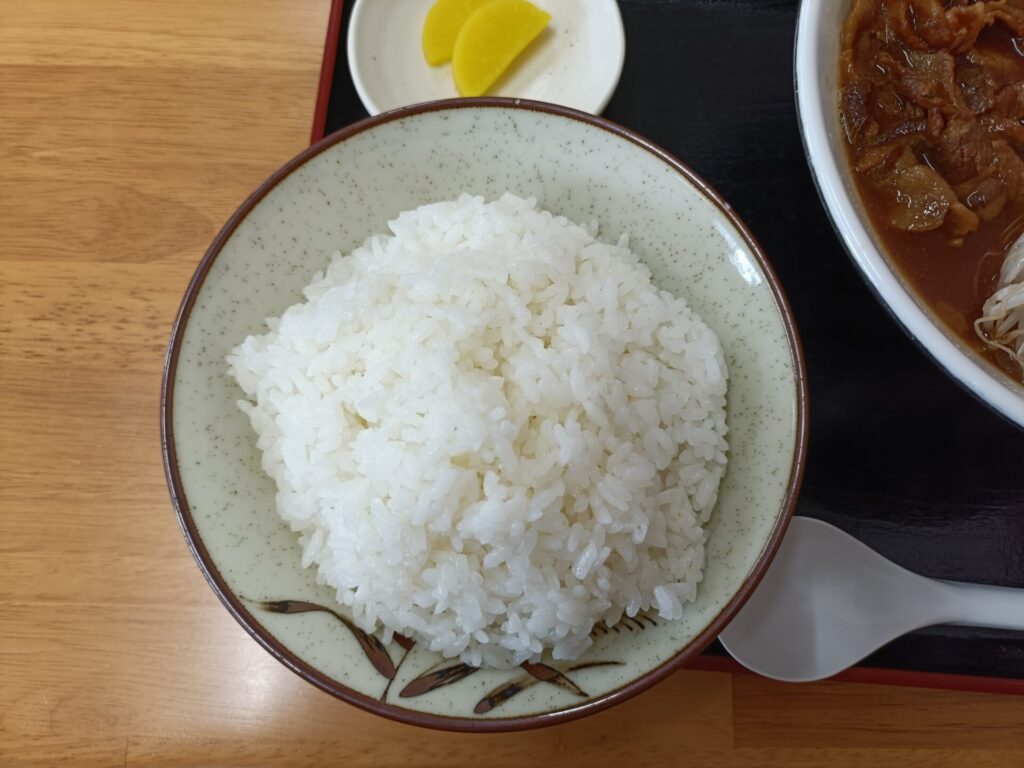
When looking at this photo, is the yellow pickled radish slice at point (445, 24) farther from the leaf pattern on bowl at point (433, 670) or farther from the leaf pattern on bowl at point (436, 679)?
the leaf pattern on bowl at point (436, 679)

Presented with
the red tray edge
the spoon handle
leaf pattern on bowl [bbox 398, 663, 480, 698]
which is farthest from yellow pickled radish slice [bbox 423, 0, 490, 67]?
the spoon handle

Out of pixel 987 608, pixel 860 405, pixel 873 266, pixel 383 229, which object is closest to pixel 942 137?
pixel 873 266

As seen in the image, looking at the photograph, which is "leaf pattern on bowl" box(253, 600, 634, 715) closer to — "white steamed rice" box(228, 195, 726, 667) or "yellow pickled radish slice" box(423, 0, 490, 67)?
"white steamed rice" box(228, 195, 726, 667)

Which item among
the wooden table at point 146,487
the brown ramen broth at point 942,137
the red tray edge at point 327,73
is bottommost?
the wooden table at point 146,487

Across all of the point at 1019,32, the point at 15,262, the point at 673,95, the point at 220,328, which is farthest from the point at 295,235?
the point at 1019,32


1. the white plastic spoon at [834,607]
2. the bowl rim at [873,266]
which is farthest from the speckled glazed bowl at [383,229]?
the white plastic spoon at [834,607]

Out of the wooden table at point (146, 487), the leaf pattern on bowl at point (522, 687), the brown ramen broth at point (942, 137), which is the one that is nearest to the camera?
the leaf pattern on bowl at point (522, 687)

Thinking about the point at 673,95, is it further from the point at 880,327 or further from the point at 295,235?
the point at 295,235
